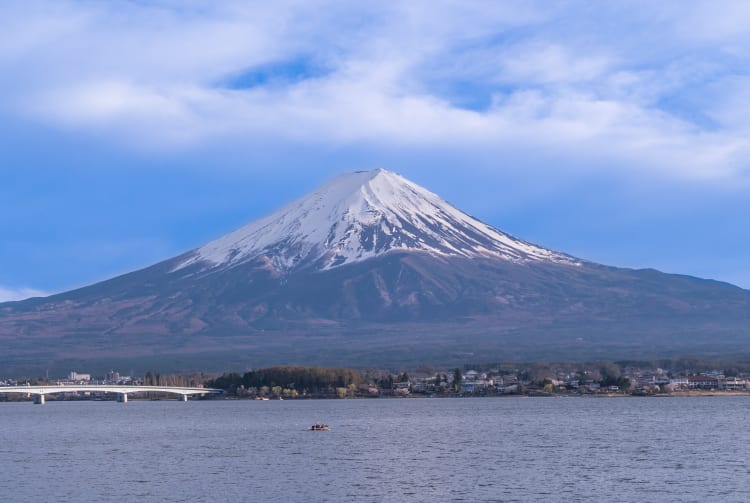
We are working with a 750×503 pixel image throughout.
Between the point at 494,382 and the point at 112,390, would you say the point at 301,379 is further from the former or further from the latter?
the point at 494,382

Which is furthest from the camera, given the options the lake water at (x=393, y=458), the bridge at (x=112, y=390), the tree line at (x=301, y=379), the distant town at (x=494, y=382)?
the tree line at (x=301, y=379)

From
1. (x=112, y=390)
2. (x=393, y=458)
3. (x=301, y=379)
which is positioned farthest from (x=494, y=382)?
(x=393, y=458)

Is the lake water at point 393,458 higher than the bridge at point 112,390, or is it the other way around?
the bridge at point 112,390

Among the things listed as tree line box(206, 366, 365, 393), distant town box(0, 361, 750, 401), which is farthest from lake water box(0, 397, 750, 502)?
tree line box(206, 366, 365, 393)

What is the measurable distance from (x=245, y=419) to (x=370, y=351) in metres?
91.7

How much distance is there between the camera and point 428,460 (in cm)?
5034

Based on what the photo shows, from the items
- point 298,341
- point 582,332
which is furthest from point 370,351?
point 582,332

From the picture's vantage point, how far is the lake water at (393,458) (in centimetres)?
4069

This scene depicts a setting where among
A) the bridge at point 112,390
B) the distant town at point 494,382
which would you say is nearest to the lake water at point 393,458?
the bridge at point 112,390

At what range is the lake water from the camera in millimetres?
40688

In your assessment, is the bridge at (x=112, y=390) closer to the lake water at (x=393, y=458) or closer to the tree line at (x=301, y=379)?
the tree line at (x=301, y=379)

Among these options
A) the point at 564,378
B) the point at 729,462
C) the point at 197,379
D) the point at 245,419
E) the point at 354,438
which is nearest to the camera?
the point at 729,462

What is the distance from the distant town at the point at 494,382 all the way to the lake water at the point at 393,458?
3506 cm

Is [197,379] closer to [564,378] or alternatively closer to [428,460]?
[564,378]
